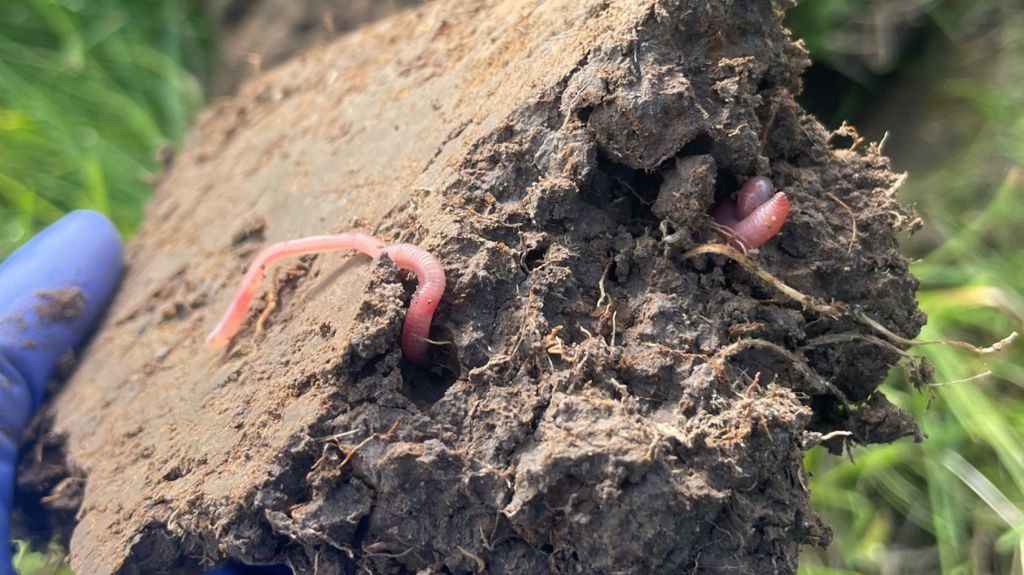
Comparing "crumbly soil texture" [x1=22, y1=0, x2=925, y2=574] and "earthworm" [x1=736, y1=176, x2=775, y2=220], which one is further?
"earthworm" [x1=736, y1=176, x2=775, y2=220]

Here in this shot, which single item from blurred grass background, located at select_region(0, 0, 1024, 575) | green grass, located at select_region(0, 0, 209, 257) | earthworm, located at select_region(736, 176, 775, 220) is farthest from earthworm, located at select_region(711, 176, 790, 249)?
green grass, located at select_region(0, 0, 209, 257)

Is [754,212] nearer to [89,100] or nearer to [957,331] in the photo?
[957,331]

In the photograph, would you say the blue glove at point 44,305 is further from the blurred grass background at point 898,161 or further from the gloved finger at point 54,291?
the blurred grass background at point 898,161

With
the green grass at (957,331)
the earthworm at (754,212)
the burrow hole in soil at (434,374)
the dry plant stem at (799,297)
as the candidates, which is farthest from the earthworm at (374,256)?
the green grass at (957,331)

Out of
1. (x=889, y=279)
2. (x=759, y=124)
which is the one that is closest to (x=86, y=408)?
(x=759, y=124)

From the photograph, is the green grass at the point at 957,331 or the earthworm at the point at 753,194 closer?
the earthworm at the point at 753,194

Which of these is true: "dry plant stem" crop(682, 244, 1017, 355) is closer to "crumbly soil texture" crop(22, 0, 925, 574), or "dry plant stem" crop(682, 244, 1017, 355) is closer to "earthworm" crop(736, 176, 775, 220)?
"crumbly soil texture" crop(22, 0, 925, 574)
